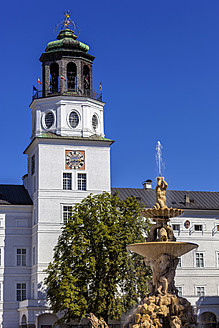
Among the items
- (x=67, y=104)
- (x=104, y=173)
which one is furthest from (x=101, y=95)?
(x=104, y=173)

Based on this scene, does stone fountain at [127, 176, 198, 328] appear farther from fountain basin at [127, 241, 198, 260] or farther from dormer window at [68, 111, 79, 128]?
dormer window at [68, 111, 79, 128]

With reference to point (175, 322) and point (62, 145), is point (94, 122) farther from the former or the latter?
point (175, 322)

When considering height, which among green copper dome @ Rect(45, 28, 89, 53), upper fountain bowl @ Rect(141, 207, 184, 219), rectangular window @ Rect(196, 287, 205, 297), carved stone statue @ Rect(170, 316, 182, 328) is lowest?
carved stone statue @ Rect(170, 316, 182, 328)

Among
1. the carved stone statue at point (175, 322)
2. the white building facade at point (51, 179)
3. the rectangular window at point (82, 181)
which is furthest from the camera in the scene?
the rectangular window at point (82, 181)

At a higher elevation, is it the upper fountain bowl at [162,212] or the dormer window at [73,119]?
the dormer window at [73,119]

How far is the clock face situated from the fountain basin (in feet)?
97.4

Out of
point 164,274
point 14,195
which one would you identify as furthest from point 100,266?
point 164,274

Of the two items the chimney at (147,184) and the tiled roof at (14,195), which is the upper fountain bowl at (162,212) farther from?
the chimney at (147,184)

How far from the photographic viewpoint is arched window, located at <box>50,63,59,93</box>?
2277 inches

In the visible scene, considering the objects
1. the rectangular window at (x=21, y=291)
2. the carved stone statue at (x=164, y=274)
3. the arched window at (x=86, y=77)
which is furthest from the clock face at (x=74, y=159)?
the carved stone statue at (x=164, y=274)

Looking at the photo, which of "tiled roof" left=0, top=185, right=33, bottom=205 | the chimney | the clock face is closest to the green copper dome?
the clock face

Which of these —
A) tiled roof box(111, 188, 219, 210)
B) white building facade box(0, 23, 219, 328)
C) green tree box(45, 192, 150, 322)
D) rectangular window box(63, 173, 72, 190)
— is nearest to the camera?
green tree box(45, 192, 150, 322)

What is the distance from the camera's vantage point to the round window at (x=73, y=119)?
57.1 metres

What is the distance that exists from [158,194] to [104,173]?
96.0 feet
